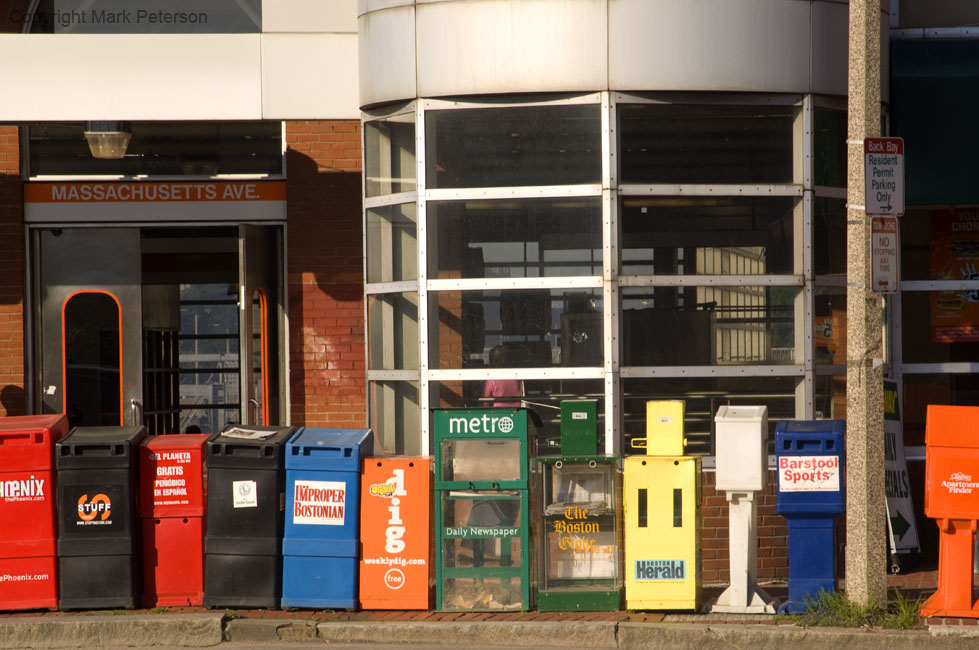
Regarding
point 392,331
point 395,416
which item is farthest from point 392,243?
point 395,416

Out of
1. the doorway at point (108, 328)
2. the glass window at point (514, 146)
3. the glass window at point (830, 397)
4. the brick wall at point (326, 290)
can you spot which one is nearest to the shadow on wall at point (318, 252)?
the brick wall at point (326, 290)

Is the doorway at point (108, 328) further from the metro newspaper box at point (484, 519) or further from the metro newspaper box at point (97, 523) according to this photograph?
the metro newspaper box at point (484, 519)

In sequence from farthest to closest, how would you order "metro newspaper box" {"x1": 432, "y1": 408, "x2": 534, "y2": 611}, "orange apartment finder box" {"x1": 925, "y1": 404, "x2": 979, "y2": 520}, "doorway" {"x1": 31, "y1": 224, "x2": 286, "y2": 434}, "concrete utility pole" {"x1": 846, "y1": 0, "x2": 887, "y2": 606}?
A: "doorway" {"x1": 31, "y1": 224, "x2": 286, "y2": 434} → "metro newspaper box" {"x1": 432, "y1": 408, "x2": 534, "y2": 611} → "orange apartment finder box" {"x1": 925, "y1": 404, "x2": 979, "y2": 520} → "concrete utility pole" {"x1": 846, "y1": 0, "x2": 887, "y2": 606}

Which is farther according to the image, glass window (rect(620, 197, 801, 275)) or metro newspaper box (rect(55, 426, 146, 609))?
glass window (rect(620, 197, 801, 275))

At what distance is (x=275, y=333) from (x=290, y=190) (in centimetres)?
140

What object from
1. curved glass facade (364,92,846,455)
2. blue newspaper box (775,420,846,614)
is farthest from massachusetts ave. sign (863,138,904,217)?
curved glass facade (364,92,846,455)

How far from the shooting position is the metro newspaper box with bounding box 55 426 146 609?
26.8ft

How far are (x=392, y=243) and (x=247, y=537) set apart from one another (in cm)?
287

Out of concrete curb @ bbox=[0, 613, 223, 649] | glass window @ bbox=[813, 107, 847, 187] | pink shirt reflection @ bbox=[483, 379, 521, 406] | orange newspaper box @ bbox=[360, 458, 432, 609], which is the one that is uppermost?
glass window @ bbox=[813, 107, 847, 187]

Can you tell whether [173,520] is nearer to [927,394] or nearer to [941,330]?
[927,394]

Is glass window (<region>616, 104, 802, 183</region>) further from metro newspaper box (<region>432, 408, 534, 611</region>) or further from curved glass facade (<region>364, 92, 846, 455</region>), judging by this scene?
metro newspaper box (<region>432, 408, 534, 611</region>)

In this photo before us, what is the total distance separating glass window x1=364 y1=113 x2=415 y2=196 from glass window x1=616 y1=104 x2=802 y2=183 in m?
1.72

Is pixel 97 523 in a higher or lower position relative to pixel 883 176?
lower

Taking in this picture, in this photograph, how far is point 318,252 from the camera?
446 inches
